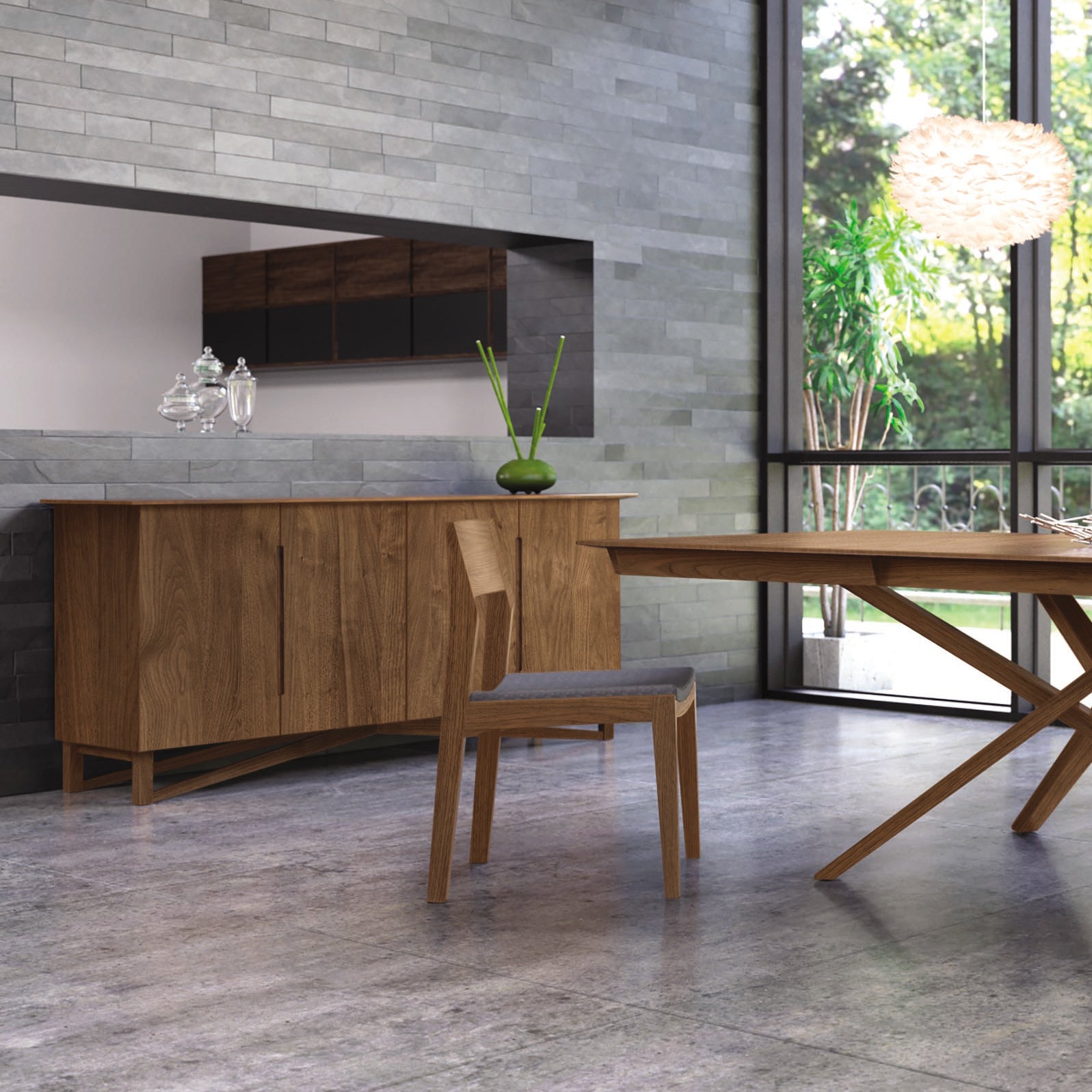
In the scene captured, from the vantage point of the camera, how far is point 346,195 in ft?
17.3

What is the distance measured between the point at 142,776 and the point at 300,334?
4.03 meters

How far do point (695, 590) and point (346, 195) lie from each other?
210 cm

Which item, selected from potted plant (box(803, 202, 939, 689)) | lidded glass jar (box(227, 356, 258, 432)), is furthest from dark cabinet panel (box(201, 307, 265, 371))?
lidded glass jar (box(227, 356, 258, 432))

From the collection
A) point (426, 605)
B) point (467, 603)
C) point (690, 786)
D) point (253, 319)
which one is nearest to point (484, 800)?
point (690, 786)

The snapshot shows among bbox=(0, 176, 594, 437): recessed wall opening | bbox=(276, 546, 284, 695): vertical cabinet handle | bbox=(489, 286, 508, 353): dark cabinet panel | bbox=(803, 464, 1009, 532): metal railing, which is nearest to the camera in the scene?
bbox=(276, 546, 284, 695): vertical cabinet handle

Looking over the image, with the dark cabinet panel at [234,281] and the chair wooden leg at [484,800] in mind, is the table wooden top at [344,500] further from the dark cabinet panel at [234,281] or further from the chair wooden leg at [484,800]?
the dark cabinet panel at [234,281]

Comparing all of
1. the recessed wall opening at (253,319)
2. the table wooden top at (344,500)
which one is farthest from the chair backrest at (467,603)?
the recessed wall opening at (253,319)

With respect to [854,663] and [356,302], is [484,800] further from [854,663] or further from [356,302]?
[356,302]

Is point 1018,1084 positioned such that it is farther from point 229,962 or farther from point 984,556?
point 229,962

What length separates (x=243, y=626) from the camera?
14.9 feet

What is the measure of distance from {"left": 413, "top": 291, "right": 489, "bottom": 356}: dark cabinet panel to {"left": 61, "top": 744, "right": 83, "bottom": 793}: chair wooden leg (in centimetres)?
314

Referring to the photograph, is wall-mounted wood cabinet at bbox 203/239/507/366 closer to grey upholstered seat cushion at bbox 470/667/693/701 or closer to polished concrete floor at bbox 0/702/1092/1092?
polished concrete floor at bbox 0/702/1092/1092

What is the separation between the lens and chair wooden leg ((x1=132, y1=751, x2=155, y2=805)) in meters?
4.41

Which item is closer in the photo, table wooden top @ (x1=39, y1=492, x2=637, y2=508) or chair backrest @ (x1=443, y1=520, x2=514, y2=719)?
chair backrest @ (x1=443, y1=520, x2=514, y2=719)
